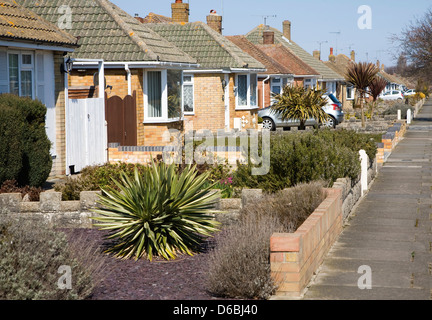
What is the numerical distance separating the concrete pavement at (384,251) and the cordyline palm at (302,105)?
44.4ft

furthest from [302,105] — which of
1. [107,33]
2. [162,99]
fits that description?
[107,33]

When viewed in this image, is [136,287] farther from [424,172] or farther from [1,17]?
[424,172]

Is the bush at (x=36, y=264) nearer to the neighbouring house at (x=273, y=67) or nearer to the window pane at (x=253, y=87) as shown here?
the window pane at (x=253, y=87)

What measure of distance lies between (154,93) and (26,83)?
21.6 ft

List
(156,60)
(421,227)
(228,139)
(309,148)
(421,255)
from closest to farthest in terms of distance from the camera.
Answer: (421,255) → (421,227) → (309,148) → (156,60) → (228,139)

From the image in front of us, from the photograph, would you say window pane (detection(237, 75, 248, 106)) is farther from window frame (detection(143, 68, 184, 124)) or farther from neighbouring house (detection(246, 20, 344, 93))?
neighbouring house (detection(246, 20, 344, 93))

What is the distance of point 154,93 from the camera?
22.1 meters

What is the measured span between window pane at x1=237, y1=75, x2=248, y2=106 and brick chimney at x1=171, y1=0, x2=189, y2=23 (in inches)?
162

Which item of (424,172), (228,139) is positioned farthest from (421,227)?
(228,139)

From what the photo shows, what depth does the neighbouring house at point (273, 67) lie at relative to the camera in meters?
40.2

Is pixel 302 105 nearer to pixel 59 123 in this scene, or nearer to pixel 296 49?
pixel 59 123

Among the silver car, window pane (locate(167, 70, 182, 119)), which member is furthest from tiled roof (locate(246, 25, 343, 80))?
window pane (locate(167, 70, 182, 119))

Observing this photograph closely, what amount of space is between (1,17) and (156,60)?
646 cm

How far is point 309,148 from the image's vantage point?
1320cm
